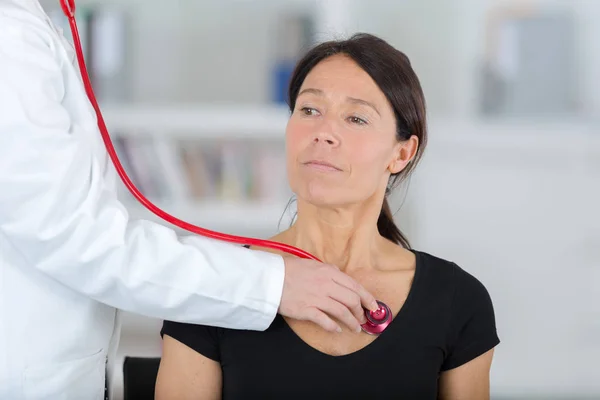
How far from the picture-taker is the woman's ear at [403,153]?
165cm

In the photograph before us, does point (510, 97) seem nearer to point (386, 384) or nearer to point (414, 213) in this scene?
point (414, 213)

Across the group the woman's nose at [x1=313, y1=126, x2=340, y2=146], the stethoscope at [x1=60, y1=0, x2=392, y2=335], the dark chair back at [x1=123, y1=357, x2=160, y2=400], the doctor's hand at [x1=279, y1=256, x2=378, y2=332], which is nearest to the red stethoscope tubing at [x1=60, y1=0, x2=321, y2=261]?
the stethoscope at [x1=60, y1=0, x2=392, y2=335]

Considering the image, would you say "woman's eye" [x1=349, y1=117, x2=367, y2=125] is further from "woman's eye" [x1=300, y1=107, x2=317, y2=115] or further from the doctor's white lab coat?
the doctor's white lab coat

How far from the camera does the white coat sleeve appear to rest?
123 cm

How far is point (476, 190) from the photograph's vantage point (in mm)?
3168

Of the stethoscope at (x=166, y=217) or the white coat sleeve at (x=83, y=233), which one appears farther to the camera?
the stethoscope at (x=166, y=217)

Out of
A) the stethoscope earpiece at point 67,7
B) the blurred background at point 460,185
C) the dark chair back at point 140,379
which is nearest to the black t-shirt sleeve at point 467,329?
the dark chair back at point 140,379

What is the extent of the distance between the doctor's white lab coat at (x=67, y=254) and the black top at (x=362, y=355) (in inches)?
5.8

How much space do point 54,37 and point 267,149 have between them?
191cm

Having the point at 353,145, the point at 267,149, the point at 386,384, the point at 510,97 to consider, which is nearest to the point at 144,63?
the point at 267,149

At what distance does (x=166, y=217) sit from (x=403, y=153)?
0.51m

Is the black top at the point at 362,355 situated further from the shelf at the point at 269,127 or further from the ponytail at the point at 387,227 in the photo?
the shelf at the point at 269,127

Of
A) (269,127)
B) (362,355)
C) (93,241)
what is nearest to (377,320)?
(362,355)

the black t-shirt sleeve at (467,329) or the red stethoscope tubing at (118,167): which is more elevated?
the red stethoscope tubing at (118,167)
